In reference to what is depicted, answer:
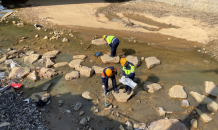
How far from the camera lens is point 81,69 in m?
6.26

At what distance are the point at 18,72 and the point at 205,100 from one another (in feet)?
24.0

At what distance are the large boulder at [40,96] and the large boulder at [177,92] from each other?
4.44 metres

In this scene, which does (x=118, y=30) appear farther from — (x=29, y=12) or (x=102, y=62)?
(x=29, y=12)

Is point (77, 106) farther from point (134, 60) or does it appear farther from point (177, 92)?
point (177, 92)

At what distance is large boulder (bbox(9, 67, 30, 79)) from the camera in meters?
5.98

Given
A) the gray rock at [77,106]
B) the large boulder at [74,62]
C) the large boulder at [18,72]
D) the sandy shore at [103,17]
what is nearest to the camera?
the gray rock at [77,106]

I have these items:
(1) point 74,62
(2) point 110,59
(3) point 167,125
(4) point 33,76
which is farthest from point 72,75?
(3) point 167,125

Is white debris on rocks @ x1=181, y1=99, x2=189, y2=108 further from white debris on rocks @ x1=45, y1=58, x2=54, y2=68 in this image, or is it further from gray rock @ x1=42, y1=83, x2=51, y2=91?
white debris on rocks @ x1=45, y1=58, x2=54, y2=68

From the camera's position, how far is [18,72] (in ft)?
20.0

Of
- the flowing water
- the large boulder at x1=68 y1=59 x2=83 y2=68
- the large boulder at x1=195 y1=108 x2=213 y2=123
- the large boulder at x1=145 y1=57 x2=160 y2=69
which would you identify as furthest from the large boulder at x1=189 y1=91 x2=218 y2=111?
the large boulder at x1=68 y1=59 x2=83 y2=68

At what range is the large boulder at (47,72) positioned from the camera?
19.8ft

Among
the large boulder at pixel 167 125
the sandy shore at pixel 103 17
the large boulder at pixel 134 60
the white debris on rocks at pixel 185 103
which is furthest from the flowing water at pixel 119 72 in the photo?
the sandy shore at pixel 103 17

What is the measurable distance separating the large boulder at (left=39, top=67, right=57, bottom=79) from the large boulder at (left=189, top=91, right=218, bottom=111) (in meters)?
5.49

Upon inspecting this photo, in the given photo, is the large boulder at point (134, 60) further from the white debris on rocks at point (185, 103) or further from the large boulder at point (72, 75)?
the large boulder at point (72, 75)
